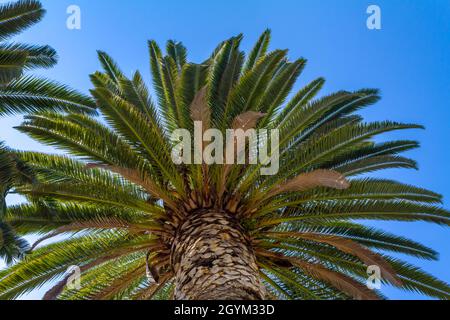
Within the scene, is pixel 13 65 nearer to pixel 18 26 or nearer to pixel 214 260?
pixel 18 26

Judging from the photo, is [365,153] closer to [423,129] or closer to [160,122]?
[423,129]

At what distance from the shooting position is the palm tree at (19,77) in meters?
7.84

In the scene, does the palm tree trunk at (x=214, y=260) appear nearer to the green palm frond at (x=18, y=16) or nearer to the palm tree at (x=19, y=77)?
the palm tree at (x=19, y=77)

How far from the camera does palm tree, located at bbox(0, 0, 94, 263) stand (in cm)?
784

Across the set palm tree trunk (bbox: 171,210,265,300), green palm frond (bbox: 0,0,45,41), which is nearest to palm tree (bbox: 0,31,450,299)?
palm tree trunk (bbox: 171,210,265,300)

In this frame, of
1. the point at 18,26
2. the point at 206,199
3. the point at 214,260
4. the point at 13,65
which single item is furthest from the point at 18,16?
the point at 214,260

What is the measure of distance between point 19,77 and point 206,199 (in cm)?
334

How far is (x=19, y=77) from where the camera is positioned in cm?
876

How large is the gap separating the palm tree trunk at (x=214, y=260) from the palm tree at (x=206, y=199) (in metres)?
0.04

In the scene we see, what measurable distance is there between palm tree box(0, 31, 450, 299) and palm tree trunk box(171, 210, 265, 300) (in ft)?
0.14

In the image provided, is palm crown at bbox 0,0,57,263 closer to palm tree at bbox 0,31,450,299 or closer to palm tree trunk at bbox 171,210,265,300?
palm tree at bbox 0,31,450,299
